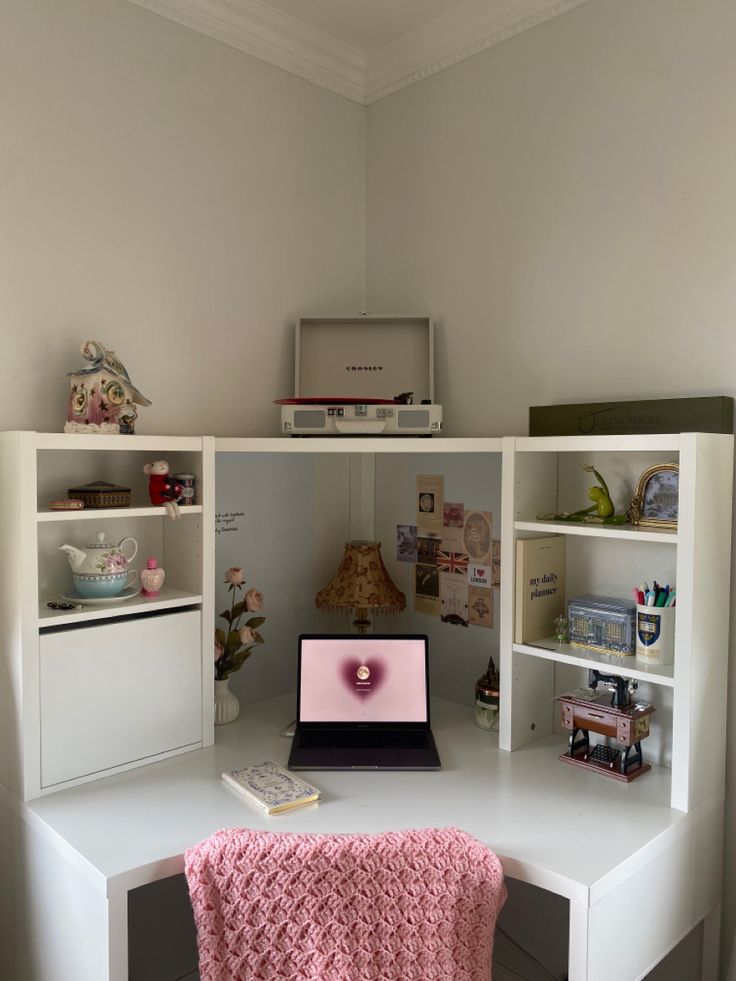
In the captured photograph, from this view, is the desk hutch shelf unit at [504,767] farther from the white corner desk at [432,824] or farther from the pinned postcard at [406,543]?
the pinned postcard at [406,543]

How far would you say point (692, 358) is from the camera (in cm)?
161

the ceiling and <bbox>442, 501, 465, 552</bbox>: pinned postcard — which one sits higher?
the ceiling

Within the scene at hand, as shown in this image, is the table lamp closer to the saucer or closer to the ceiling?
the saucer

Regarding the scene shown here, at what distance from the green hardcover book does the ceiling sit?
37.3 inches

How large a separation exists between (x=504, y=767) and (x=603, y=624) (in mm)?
377

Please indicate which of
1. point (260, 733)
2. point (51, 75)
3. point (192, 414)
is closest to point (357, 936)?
point (260, 733)

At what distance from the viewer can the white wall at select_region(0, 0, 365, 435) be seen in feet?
5.37

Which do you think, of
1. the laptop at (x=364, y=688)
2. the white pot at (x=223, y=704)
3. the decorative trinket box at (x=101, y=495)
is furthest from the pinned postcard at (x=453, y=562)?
the decorative trinket box at (x=101, y=495)

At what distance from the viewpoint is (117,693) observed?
1.59 meters

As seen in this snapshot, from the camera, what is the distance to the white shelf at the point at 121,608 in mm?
1512

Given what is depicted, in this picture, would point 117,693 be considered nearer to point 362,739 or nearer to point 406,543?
point 362,739

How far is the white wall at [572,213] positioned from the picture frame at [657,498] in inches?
7.4

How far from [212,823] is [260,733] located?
1.48 feet

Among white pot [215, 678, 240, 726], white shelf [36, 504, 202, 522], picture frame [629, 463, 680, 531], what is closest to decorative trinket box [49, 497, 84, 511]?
white shelf [36, 504, 202, 522]
